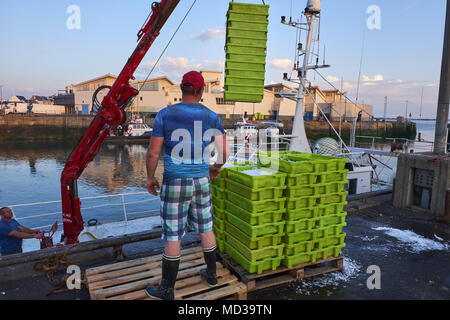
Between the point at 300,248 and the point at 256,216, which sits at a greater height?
the point at 256,216

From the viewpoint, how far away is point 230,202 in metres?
4.93

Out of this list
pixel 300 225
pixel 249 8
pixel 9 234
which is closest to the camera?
pixel 300 225

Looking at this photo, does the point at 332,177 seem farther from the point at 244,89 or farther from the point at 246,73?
the point at 246,73

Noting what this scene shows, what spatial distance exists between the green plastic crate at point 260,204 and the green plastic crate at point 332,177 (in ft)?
2.54

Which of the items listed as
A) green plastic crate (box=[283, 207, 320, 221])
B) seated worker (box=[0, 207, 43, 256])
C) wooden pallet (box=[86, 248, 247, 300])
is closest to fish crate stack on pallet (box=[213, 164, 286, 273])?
green plastic crate (box=[283, 207, 320, 221])

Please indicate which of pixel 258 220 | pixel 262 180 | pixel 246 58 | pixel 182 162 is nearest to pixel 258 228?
pixel 258 220

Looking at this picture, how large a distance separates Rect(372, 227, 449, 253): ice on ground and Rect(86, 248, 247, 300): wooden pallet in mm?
4363

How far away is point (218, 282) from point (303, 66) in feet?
45.3

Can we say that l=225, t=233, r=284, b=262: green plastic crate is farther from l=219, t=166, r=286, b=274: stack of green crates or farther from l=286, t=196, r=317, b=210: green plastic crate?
l=286, t=196, r=317, b=210: green plastic crate

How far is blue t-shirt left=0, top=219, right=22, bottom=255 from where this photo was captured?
241 inches

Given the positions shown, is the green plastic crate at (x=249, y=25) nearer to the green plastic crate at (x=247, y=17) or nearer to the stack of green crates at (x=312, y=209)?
the green plastic crate at (x=247, y=17)

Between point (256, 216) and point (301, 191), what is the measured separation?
93 cm

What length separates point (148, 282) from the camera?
420 centimetres
